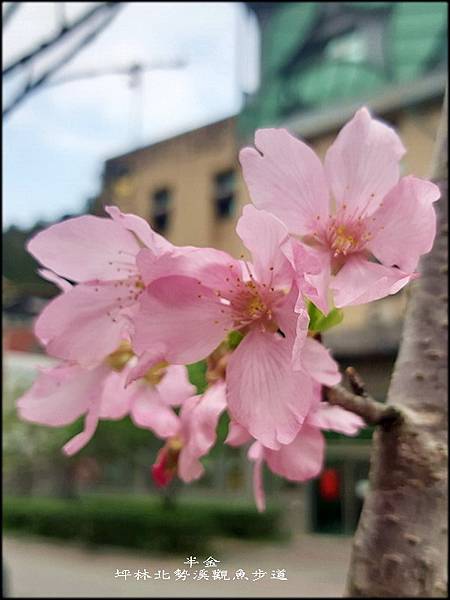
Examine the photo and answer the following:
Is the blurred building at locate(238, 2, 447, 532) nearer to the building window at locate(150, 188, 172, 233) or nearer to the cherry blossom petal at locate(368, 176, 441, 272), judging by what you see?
the building window at locate(150, 188, 172, 233)

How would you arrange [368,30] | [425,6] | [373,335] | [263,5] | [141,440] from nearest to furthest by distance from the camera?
1. [425,6]
2. [263,5]
3. [368,30]
4. [373,335]
5. [141,440]

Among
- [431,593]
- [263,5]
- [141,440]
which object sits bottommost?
[141,440]

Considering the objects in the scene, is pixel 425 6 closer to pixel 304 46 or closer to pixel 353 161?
pixel 304 46

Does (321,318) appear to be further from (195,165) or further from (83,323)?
(195,165)

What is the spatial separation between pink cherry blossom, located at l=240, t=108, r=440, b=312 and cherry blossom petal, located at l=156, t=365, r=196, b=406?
2.5 inches

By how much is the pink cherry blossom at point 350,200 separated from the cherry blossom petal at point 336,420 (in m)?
0.04

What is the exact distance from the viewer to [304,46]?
67.4 inches

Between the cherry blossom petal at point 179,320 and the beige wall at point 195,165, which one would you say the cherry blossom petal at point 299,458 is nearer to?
the cherry blossom petal at point 179,320

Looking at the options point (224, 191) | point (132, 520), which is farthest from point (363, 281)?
point (132, 520)

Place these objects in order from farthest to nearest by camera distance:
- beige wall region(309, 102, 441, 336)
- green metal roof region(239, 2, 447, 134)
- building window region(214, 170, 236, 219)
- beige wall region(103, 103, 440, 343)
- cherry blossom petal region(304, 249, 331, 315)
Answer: green metal roof region(239, 2, 447, 134) < building window region(214, 170, 236, 219) < beige wall region(103, 103, 440, 343) < beige wall region(309, 102, 441, 336) < cherry blossom petal region(304, 249, 331, 315)

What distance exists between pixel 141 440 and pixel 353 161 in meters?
2.84

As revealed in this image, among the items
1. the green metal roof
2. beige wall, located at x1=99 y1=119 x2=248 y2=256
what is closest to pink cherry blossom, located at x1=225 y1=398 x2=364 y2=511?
beige wall, located at x1=99 y1=119 x2=248 y2=256

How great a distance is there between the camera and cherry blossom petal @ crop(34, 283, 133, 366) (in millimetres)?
125

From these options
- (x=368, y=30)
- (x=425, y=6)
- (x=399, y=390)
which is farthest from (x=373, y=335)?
(x=399, y=390)
